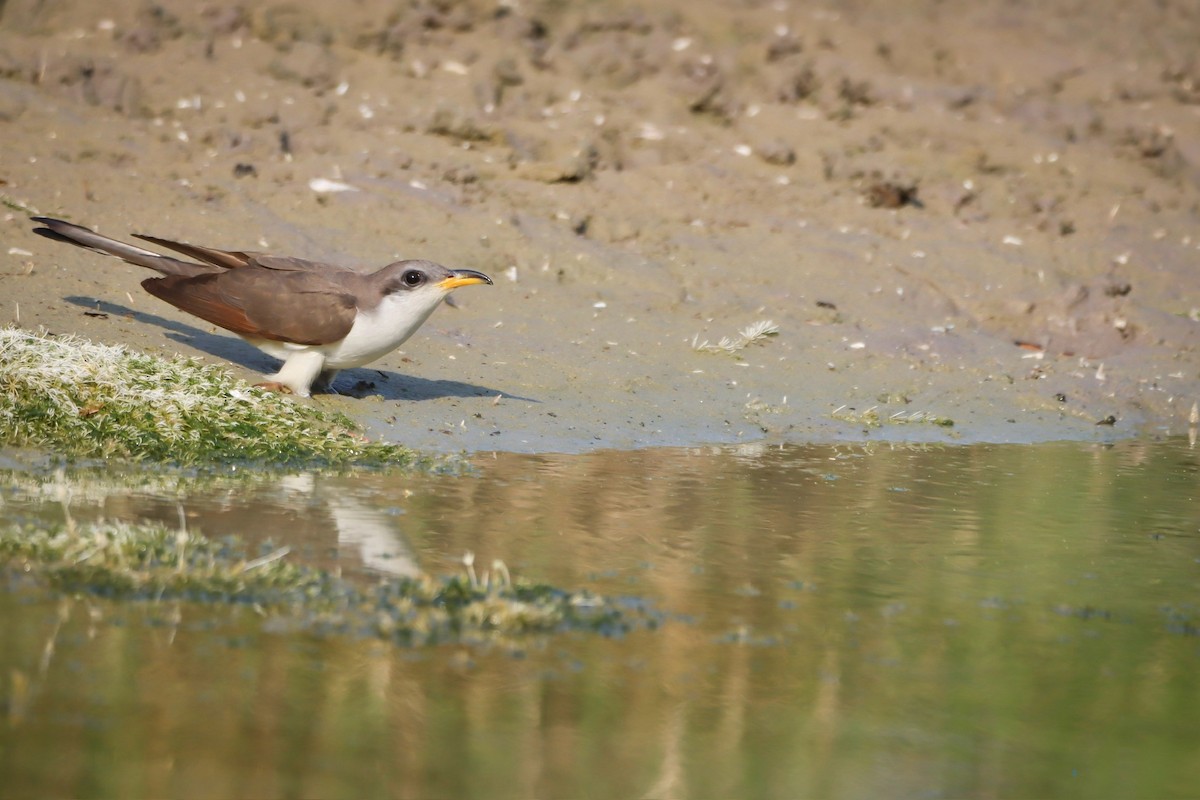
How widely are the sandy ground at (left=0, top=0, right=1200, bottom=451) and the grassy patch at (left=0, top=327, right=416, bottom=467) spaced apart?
0.69 meters

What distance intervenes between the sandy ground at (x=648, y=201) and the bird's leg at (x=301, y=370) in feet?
0.68

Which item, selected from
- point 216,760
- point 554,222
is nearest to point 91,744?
point 216,760

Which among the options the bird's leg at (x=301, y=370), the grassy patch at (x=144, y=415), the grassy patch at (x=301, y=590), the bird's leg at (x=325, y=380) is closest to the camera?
the grassy patch at (x=301, y=590)

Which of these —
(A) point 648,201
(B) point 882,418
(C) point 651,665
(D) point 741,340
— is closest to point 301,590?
(C) point 651,665

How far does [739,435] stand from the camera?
782 cm

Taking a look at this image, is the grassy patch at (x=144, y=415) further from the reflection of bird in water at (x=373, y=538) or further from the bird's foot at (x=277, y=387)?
the reflection of bird in water at (x=373, y=538)

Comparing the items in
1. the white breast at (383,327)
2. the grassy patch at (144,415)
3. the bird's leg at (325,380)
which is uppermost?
the white breast at (383,327)

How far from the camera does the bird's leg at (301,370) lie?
7008 millimetres

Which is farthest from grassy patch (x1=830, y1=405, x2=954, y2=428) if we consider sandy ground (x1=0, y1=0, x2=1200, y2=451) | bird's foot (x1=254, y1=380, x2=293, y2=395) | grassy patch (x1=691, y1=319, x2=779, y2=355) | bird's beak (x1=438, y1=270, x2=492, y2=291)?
bird's foot (x1=254, y1=380, x2=293, y2=395)

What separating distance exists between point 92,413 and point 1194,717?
4.30 metres

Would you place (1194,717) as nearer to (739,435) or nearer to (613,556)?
(613,556)

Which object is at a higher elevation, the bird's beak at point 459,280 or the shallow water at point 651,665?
the bird's beak at point 459,280

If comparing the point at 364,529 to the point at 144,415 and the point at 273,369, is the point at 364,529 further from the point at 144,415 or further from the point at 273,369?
the point at 273,369

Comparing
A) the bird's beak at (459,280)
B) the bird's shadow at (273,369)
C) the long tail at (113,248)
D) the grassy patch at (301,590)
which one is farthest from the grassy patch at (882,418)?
the grassy patch at (301,590)
